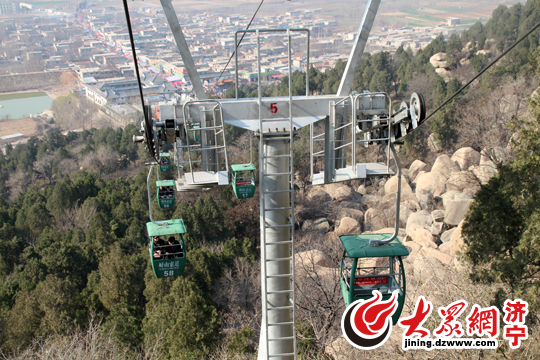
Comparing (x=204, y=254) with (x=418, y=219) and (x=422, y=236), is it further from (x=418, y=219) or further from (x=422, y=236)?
(x=418, y=219)

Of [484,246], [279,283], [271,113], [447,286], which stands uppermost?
[271,113]

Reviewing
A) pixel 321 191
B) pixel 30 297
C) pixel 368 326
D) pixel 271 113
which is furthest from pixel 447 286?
pixel 321 191

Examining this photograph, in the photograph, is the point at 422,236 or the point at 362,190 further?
the point at 362,190

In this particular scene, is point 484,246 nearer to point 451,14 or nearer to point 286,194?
point 286,194

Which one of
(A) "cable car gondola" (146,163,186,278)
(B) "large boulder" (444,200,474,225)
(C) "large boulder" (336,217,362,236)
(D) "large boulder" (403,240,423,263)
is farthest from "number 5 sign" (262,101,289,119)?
(C) "large boulder" (336,217,362,236)

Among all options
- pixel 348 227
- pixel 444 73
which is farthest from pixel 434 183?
pixel 444 73

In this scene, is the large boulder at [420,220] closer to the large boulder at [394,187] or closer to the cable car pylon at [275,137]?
the large boulder at [394,187]

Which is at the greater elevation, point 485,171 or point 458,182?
point 485,171
